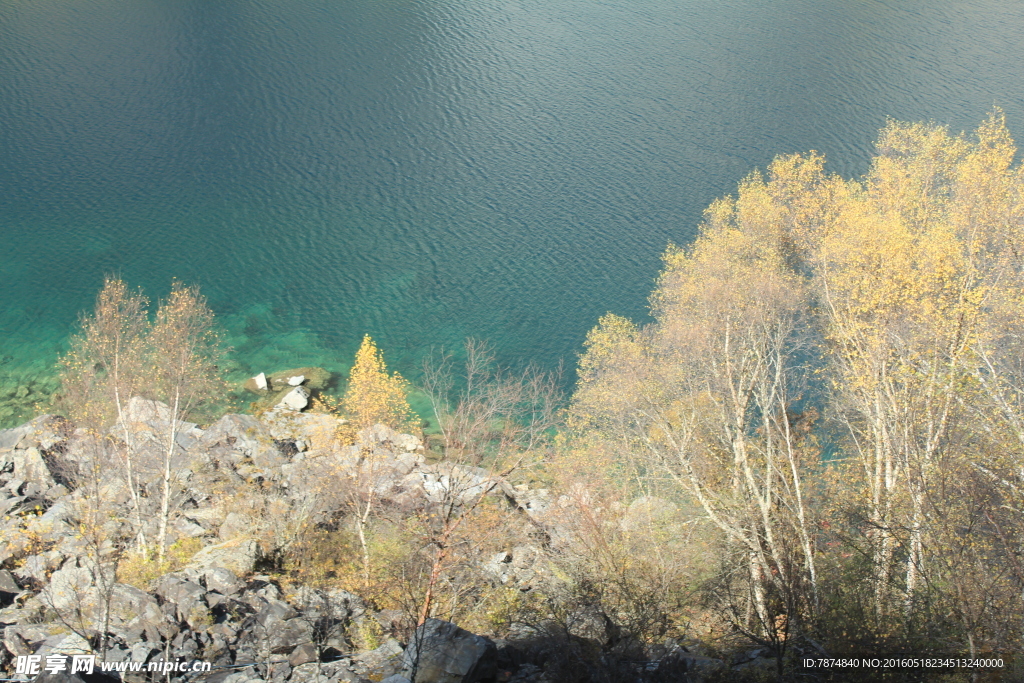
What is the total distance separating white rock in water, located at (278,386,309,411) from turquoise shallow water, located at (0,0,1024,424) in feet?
12.6

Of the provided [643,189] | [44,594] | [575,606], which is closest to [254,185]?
[643,189]

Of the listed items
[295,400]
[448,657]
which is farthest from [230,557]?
[295,400]

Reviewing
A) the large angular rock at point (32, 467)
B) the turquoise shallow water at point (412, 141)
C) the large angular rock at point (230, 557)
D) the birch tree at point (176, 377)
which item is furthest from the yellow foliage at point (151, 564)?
the turquoise shallow water at point (412, 141)

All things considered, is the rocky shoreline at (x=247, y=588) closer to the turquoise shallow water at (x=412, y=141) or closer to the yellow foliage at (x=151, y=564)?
the yellow foliage at (x=151, y=564)

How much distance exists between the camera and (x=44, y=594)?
2522 cm

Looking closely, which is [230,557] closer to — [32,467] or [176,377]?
[176,377]

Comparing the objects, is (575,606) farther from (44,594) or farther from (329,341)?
(329,341)

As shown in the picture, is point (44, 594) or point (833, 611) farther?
point (44, 594)

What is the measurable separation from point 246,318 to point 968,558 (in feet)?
139

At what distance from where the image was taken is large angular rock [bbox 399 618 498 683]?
2030cm

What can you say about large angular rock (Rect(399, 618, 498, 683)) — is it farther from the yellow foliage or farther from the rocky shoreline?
the yellow foliage

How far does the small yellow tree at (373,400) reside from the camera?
35.2 metres

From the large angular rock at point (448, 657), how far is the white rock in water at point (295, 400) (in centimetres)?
2261

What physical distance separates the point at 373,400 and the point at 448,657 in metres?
17.1
